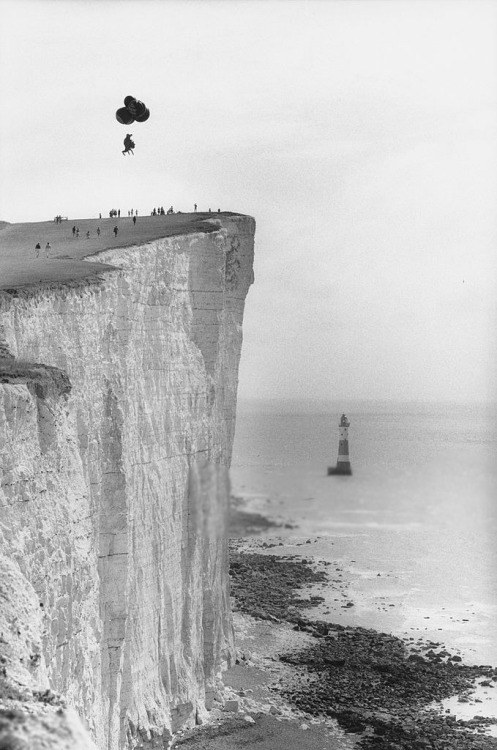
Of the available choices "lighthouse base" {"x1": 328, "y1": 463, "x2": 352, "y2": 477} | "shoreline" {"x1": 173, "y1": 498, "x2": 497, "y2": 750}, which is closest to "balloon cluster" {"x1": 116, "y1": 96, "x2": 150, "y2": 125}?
"lighthouse base" {"x1": 328, "y1": 463, "x2": 352, "y2": 477}

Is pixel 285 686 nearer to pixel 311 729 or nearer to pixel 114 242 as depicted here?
pixel 311 729

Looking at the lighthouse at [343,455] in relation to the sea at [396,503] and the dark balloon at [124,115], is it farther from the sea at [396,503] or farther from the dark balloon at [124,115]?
the dark balloon at [124,115]

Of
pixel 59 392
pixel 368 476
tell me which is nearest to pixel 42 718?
pixel 368 476

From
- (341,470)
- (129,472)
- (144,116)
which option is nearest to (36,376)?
(341,470)

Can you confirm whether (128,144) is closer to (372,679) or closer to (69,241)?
(69,241)

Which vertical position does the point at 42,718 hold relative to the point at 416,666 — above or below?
above

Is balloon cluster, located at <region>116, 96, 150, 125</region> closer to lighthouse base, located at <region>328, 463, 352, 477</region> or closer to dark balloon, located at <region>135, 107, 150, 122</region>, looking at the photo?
dark balloon, located at <region>135, 107, 150, 122</region>

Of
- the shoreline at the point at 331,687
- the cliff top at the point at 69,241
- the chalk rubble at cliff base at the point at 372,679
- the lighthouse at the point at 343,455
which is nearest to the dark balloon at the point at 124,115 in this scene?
the cliff top at the point at 69,241
